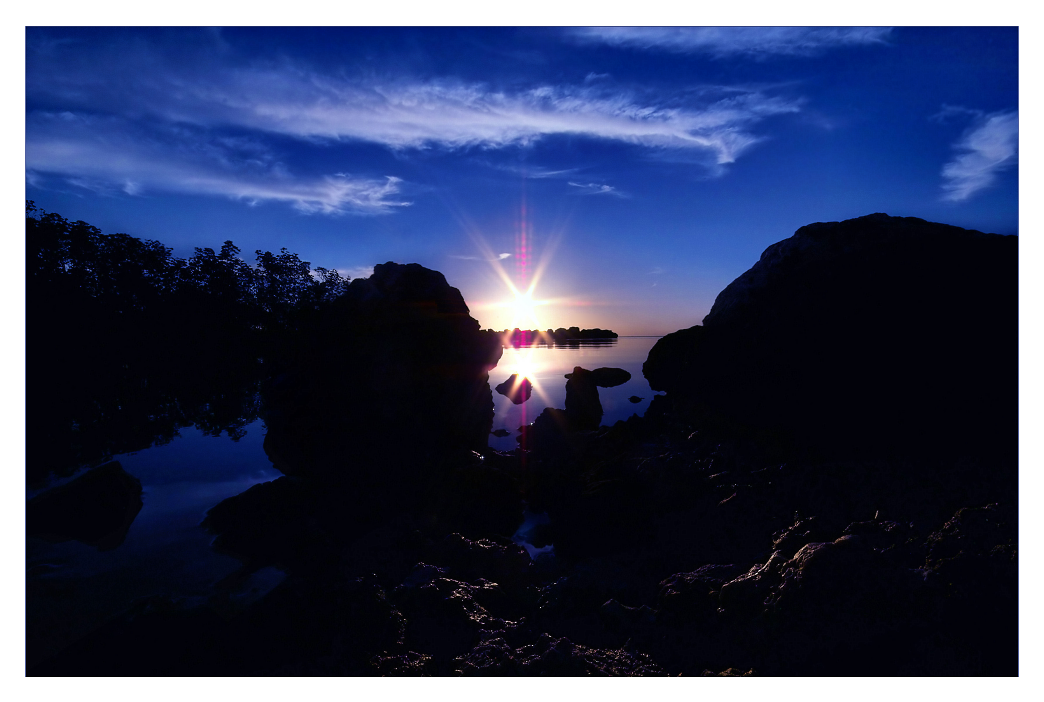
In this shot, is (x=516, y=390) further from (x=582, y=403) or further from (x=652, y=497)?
(x=652, y=497)

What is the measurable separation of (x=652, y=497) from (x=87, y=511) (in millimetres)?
11194

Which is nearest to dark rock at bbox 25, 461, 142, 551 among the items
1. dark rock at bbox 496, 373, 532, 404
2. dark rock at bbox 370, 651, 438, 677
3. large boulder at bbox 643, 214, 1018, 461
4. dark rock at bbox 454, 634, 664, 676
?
dark rock at bbox 370, 651, 438, 677

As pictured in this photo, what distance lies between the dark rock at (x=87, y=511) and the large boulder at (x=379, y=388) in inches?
138

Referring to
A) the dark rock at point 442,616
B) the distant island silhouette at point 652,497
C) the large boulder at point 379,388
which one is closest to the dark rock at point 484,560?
the distant island silhouette at point 652,497

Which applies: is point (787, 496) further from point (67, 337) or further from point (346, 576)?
point (67, 337)

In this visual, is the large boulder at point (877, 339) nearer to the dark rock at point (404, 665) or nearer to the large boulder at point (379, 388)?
the dark rock at point (404, 665)

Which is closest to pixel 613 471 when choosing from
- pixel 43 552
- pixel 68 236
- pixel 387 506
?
pixel 387 506

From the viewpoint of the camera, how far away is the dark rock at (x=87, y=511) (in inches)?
303

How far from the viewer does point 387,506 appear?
9828 mm

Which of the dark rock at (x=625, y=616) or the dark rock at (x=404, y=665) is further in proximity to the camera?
the dark rock at (x=625, y=616)

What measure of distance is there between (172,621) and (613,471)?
896cm

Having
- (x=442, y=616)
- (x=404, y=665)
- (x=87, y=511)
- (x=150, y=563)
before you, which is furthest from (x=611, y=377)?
(x=404, y=665)

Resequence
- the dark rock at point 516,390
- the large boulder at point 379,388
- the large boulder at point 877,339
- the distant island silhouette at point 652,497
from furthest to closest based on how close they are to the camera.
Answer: the dark rock at point 516,390
the large boulder at point 379,388
the large boulder at point 877,339
the distant island silhouette at point 652,497

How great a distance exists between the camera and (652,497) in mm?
9078
